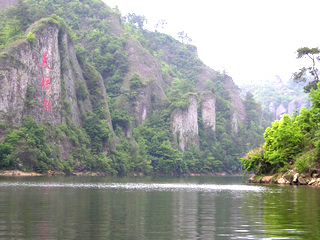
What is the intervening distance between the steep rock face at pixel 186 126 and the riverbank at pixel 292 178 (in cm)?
10426

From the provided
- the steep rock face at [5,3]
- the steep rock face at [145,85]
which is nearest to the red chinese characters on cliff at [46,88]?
the steep rock face at [145,85]

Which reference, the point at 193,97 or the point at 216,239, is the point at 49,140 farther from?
the point at 216,239

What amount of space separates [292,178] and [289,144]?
8.15 m

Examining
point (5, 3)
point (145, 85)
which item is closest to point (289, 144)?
point (145, 85)

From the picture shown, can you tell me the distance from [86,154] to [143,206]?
10119 cm

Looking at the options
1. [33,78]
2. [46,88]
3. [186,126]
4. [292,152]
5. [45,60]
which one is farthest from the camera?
[186,126]

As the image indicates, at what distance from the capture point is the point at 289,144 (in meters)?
79.1

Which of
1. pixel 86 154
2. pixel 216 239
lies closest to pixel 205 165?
pixel 86 154

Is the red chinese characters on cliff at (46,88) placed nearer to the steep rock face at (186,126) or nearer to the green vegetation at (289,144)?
the green vegetation at (289,144)

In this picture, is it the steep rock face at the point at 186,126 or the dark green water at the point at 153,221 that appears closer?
the dark green water at the point at 153,221

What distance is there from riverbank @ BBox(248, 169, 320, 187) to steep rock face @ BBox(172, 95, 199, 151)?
4105 inches

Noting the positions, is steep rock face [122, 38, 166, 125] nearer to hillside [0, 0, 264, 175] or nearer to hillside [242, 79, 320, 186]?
hillside [0, 0, 264, 175]

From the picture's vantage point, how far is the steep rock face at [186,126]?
188 m

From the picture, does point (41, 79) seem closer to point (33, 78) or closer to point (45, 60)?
point (33, 78)
